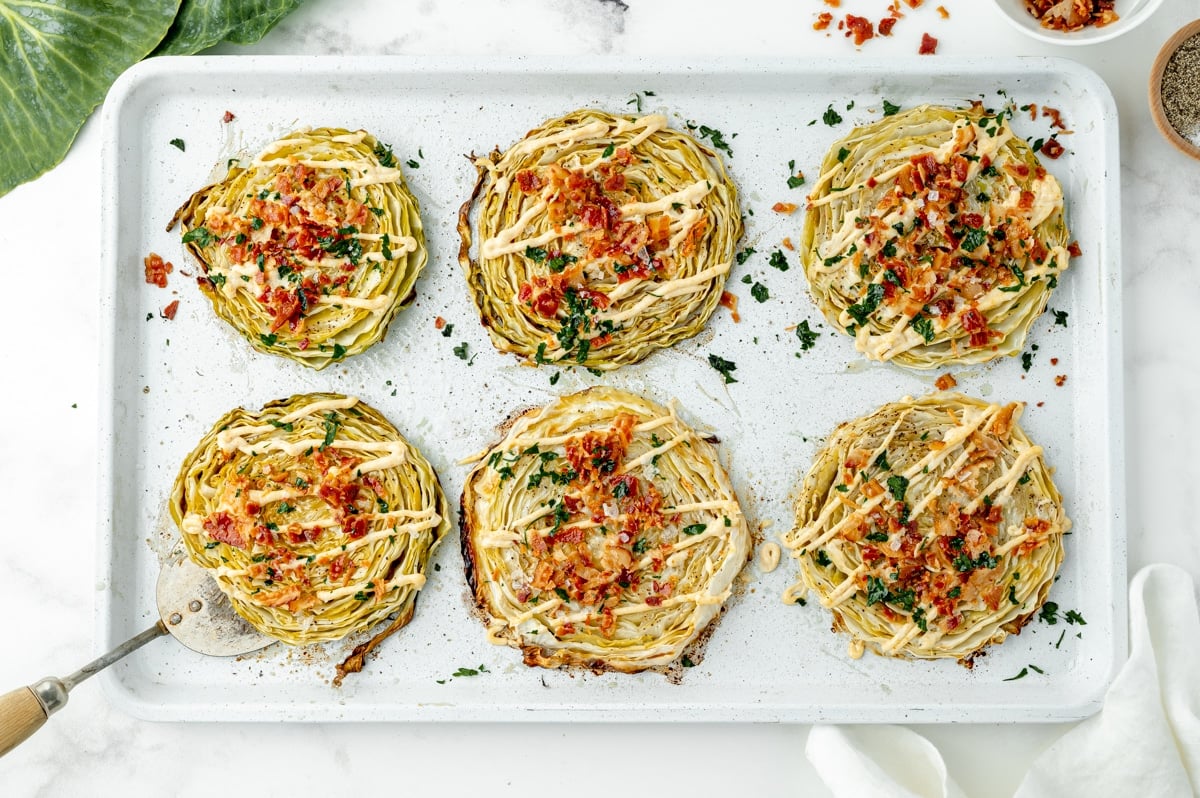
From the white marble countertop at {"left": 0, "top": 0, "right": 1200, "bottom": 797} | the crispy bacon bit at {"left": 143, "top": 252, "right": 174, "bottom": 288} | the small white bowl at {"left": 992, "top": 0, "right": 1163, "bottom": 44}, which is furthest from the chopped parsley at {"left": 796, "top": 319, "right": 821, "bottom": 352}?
the crispy bacon bit at {"left": 143, "top": 252, "right": 174, "bottom": 288}

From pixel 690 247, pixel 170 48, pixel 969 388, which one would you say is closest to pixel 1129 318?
pixel 969 388

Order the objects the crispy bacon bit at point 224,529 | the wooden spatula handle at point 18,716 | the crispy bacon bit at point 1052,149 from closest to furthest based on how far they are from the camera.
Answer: the wooden spatula handle at point 18,716 < the crispy bacon bit at point 224,529 < the crispy bacon bit at point 1052,149

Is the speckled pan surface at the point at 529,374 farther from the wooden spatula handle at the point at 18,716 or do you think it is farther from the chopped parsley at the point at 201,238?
the wooden spatula handle at the point at 18,716

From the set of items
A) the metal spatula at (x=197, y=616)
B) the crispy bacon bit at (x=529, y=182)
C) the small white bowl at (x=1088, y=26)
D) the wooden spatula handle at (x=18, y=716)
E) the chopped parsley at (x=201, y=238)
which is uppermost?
the small white bowl at (x=1088, y=26)

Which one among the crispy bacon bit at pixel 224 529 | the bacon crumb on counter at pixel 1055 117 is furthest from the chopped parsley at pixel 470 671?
the bacon crumb on counter at pixel 1055 117

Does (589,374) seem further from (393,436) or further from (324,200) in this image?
(324,200)

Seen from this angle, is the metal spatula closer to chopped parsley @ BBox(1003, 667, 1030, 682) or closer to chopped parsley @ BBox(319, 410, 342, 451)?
chopped parsley @ BBox(319, 410, 342, 451)

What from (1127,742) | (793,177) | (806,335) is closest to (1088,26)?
(793,177)
